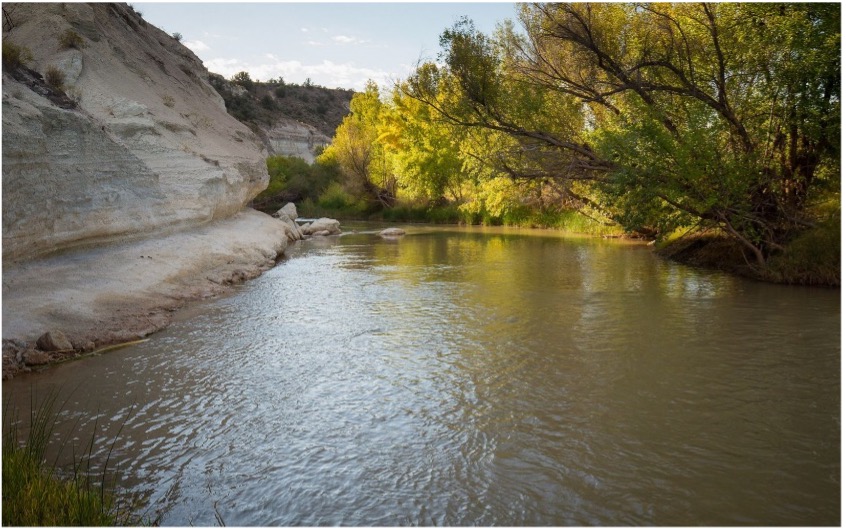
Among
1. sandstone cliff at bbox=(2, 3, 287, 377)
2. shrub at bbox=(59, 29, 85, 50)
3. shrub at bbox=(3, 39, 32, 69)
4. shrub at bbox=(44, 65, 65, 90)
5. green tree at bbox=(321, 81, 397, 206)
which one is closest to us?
sandstone cliff at bbox=(2, 3, 287, 377)

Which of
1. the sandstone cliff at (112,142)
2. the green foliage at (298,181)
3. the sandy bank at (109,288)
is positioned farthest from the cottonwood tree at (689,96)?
the green foliage at (298,181)

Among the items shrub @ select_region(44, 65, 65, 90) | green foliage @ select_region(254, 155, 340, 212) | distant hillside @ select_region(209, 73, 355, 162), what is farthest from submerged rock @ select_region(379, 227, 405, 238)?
distant hillside @ select_region(209, 73, 355, 162)

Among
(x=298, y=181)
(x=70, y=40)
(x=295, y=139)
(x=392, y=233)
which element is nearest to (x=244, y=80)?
(x=295, y=139)

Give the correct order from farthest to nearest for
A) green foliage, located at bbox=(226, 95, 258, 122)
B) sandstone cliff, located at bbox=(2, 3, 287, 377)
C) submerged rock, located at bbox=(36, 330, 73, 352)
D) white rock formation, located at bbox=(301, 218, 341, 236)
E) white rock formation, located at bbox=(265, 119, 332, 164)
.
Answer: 1. white rock formation, located at bbox=(265, 119, 332, 164)
2. green foliage, located at bbox=(226, 95, 258, 122)
3. white rock formation, located at bbox=(301, 218, 341, 236)
4. sandstone cliff, located at bbox=(2, 3, 287, 377)
5. submerged rock, located at bbox=(36, 330, 73, 352)

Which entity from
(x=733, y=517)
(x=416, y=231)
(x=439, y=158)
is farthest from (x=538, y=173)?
(x=439, y=158)

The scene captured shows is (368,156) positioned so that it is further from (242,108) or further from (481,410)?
(481,410)

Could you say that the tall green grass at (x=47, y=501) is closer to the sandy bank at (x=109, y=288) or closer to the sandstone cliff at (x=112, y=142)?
the sandy bank at (x=109, y=288)

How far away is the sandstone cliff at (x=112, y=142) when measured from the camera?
28.1ft

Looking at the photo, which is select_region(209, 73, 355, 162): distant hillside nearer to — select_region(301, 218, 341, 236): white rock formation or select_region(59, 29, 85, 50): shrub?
select_region(301, 218, 341, 236): white rock formation

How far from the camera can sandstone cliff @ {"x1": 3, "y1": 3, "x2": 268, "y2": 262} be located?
858 centimetres

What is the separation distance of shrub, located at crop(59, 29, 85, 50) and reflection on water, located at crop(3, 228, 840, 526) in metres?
7.20

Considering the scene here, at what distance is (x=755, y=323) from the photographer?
8984mm

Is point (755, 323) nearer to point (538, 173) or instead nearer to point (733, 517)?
point (733, 517)

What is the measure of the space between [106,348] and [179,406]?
226cm
